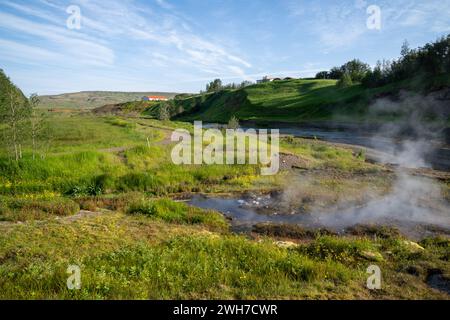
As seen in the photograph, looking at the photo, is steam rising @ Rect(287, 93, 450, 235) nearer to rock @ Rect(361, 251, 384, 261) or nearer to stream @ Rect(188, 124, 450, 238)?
stream @ Rect(188, 124, 450, 238)

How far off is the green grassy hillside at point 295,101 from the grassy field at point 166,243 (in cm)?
6320

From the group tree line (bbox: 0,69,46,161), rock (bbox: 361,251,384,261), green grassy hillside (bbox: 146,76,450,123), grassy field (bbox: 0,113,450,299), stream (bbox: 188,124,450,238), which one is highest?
green grassy hillside (bbox: 146,76,450,123)

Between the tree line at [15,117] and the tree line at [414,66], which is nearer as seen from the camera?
the tree line at [15,117]

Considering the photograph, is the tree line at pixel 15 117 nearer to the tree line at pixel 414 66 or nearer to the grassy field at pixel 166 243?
the grassy field at pixel 166 243

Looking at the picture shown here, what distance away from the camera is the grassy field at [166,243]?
9344 millimetres

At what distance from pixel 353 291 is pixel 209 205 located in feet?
49.0

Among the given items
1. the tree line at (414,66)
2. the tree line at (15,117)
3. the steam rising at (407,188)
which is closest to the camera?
the steam rising at (407,188)

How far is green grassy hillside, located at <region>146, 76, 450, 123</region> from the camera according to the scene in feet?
288

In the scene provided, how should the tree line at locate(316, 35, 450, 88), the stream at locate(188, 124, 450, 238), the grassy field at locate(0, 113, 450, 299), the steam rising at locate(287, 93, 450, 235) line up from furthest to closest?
the tree line at locate(316, 35, 450, 88) < the steam rising at locate(287, 93, 450, 235) < the stream at locate(188, 124, 450, 238) < the grassy field at locate(0, 113, 450, 299)

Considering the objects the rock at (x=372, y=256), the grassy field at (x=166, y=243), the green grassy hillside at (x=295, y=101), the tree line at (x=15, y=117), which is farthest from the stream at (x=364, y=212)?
the green grassy hillside at (x=295, y=101)

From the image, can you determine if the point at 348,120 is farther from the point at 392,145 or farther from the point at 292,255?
A: the point at 292,255

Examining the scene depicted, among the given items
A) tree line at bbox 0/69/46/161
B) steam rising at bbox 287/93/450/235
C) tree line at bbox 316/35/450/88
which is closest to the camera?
steam rising at bbox 287/93/450/235

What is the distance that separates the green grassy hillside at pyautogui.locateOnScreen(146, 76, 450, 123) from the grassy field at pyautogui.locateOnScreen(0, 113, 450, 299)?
207ft

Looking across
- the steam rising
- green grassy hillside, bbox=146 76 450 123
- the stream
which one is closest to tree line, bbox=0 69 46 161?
the stream
